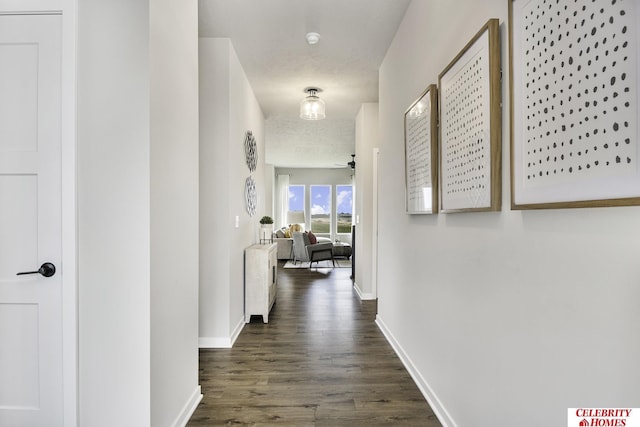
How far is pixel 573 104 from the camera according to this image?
958mm

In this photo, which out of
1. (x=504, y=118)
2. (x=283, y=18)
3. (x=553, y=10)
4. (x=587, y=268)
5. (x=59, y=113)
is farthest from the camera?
(x=283, y=18)

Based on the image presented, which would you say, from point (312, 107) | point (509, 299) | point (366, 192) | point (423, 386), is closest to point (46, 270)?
point (509, 299)

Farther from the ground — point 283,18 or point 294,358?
point 283,18

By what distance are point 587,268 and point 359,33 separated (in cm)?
272

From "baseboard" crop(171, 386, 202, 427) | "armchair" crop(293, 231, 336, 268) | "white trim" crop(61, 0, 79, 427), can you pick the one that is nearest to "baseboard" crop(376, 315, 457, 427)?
"baseboard" crop(171, 386, 202, 427)

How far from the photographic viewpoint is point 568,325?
1.01m

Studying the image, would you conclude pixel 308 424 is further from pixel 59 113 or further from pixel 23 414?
pixel 59 113

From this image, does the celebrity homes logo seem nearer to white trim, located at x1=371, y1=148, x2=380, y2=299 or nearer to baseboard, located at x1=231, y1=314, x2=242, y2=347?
baseboard, located at x1=231, y1=314, x2=242, y2=347

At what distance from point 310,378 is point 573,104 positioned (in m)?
2.29

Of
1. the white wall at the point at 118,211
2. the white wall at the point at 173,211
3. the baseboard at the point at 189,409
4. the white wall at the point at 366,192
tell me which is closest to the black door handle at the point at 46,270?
the white wall at the point at 118,211

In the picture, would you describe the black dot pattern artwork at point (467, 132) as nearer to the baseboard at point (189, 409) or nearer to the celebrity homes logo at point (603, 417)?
the celebrity homes logo at point (603, 417)

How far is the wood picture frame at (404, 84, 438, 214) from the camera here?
209cm

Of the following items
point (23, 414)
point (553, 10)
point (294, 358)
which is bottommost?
point (294, 358)

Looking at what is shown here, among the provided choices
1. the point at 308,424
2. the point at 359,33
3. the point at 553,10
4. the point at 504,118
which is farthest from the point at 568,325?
the point at 359,33
